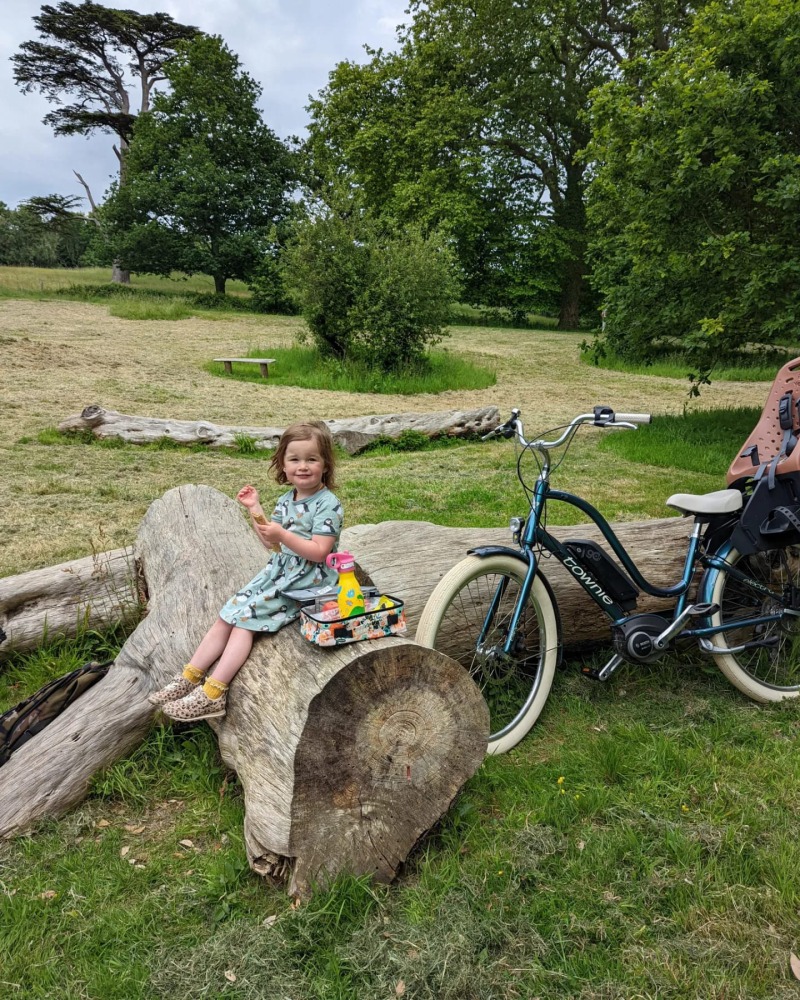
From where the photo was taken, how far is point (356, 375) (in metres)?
15.9

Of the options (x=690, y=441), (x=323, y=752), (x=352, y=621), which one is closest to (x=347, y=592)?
(x=352, y=621)

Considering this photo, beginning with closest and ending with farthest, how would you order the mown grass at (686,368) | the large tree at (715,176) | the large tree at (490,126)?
the large tree at (715,176) < the mown grass at (686,368) < the large tree at (490,126)

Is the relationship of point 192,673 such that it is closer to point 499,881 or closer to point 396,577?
point 396,577

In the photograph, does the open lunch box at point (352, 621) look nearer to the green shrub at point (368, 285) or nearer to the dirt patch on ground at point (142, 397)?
the dirt patch on ground at point (142, 397)

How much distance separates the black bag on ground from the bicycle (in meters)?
1.70

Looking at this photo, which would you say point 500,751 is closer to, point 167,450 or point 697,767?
point 697,767

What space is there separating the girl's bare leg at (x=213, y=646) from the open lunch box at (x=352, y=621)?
0.46 meters

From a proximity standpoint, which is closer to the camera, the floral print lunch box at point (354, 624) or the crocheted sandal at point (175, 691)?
the floral print lunch box at point (354, 624)

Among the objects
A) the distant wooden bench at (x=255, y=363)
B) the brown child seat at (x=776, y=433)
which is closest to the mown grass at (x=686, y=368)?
the distant wooden bench at (x=255, y=363)

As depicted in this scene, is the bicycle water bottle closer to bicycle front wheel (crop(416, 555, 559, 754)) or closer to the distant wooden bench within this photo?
bicycle front wheel (crop(416, 555, 559, 754))

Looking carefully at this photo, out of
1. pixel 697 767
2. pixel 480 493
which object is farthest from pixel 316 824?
pixel 480 493

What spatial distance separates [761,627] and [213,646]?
299 cm

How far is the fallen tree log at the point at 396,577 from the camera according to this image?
13.0ft

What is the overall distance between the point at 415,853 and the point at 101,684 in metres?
1.75
